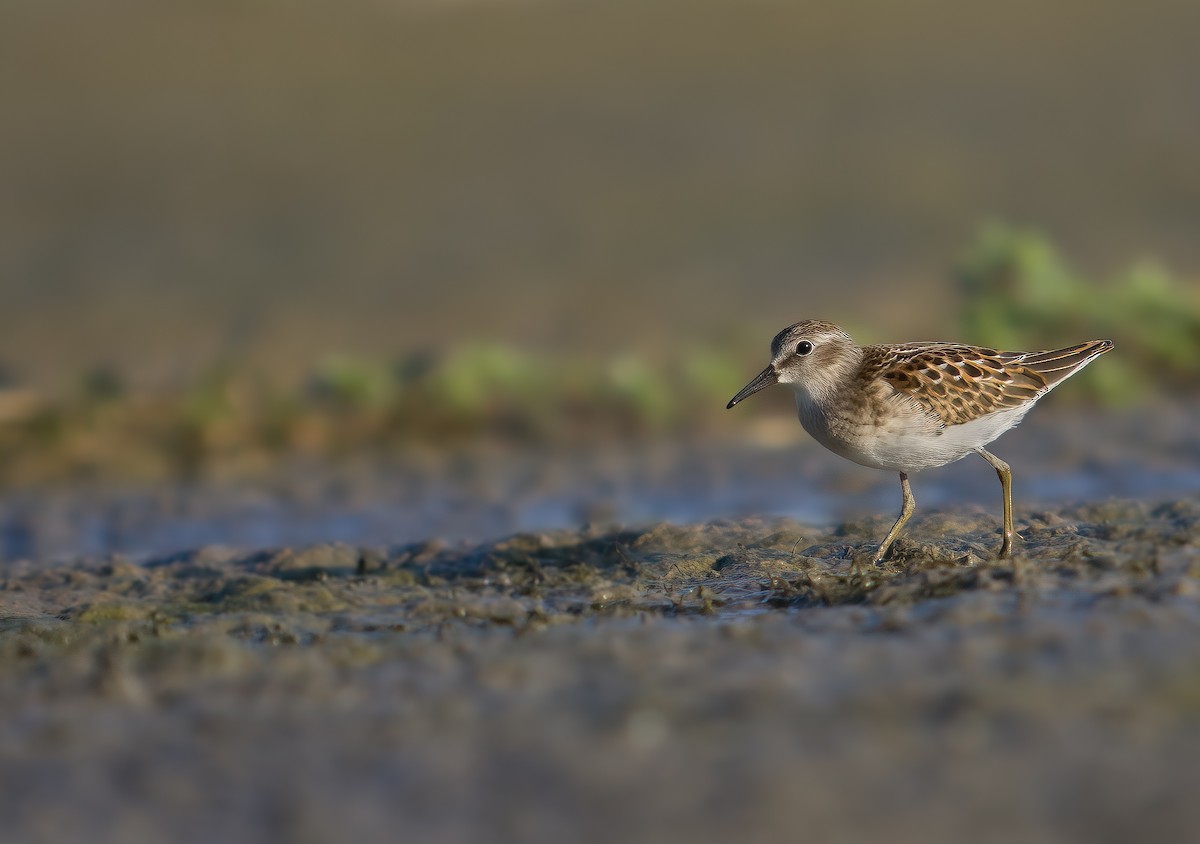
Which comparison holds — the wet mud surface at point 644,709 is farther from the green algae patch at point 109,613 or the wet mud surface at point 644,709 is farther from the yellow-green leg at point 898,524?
the yellow-green leg at point 898,524

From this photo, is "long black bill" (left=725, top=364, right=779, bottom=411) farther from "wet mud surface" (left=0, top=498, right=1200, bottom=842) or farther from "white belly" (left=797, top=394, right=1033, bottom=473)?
"wet mud surface" (left=0, top=498, right=1200, bottom=842)

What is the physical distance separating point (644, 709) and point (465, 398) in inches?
297

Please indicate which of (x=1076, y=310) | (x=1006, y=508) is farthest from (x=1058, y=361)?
(x=1076, y=310)

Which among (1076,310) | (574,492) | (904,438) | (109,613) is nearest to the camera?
(109,613)

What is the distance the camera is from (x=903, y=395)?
25.0 ft

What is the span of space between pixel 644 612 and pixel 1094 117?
13.9 meters

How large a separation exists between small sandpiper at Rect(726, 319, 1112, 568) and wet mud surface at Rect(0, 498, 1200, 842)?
0.62 m

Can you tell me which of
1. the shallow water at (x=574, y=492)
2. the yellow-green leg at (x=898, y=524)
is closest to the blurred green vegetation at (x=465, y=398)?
the shallow water at (x=574, y=492)

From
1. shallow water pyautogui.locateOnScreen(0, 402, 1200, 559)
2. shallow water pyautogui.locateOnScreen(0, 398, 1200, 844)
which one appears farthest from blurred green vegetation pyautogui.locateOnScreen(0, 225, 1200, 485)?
shallow water pyautogui.locateOnScreen(0, 398, 1200, 844)

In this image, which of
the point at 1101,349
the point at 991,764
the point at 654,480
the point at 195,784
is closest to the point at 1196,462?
the point at 1101,349

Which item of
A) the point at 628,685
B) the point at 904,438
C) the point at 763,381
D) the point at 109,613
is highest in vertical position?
the point at 763,381

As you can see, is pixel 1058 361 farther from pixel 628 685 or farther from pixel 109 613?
pixel 109 613

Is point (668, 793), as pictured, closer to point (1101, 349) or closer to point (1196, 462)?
point (1101, 349)

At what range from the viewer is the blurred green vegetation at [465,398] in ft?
38.0
